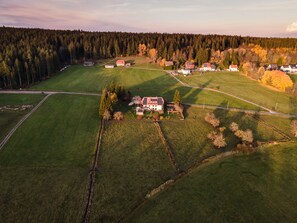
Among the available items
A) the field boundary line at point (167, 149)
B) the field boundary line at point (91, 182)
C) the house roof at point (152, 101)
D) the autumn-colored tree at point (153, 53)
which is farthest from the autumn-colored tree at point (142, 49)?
the field boundary line at point (91, 182)

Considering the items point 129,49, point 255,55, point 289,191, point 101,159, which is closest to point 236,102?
point 289,191

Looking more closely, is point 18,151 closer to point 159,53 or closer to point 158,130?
point 158,130

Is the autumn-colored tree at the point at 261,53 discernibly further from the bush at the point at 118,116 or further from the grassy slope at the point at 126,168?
the bush at the point at 118,116

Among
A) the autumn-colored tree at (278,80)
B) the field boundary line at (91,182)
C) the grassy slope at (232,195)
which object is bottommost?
the grassy slope at (232,195)

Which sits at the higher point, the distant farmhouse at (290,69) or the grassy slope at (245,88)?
the distant farmhouse at (290,69)

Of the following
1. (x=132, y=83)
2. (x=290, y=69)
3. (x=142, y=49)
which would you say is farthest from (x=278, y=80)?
(x=142, y=49)

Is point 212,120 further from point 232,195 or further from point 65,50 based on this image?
point 65,50
